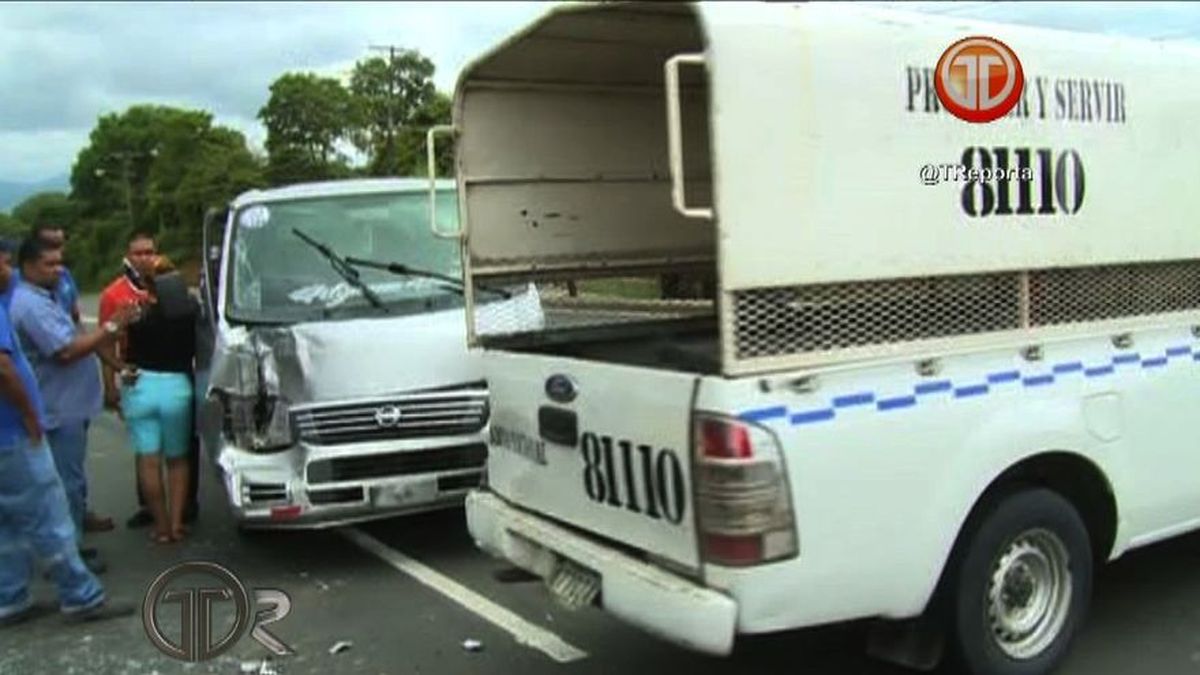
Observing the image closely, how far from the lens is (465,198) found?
531cm

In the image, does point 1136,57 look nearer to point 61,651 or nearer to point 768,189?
point 768,189

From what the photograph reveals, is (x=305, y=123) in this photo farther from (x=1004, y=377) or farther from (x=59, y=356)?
(x=1004, y=377)

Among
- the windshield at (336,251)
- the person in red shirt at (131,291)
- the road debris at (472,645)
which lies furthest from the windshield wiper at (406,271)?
the road debris at (472,645)

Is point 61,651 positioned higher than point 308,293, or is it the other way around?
point 308,293

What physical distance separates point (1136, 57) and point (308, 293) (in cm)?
449

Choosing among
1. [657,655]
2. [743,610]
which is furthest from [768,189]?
[657,655]

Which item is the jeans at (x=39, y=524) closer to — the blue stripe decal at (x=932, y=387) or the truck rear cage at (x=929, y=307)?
the truck rear cage at (x=929, y=307)

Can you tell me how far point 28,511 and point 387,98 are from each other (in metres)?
58.3

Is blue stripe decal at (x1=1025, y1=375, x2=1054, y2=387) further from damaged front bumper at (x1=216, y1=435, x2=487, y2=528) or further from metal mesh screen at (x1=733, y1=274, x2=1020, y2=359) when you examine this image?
damaged front bumper at (x1=216, y1=435, x2=487, y2=528)

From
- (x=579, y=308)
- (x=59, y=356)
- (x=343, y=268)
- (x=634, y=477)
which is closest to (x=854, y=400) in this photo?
(x=634, y=477)

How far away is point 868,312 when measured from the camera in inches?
158

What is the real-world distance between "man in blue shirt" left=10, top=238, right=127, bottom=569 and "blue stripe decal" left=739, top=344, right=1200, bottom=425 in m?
4.13

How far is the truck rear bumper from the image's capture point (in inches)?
146

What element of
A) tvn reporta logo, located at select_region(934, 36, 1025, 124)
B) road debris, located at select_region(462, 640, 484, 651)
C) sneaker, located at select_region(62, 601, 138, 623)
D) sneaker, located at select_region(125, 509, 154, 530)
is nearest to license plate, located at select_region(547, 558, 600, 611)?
road debris, located at select_region(462, 640, 484, 651)
